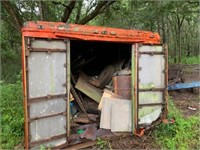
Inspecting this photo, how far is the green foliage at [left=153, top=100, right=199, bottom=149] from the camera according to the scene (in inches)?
213

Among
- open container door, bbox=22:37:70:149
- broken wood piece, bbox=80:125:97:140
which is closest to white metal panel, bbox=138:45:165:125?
broken wood piece, bbox=80:125:97:140

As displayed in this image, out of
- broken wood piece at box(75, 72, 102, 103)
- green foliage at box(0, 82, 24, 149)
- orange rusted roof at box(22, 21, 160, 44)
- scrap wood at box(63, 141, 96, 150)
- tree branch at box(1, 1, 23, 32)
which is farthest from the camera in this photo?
tree branch at box(1, 1, 23, 32)

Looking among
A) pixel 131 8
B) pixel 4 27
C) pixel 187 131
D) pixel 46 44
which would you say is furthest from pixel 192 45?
pixel 46 44

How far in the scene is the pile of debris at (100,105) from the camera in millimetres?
5746

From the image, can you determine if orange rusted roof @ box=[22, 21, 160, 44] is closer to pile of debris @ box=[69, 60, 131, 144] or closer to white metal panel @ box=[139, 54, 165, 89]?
white metal panel @ box=[139, 54, 165, 89]

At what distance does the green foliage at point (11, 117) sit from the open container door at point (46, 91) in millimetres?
992

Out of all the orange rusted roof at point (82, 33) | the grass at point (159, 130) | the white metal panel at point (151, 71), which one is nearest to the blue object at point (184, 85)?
the grass at point (159, 130)

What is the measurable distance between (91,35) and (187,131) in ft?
11.8

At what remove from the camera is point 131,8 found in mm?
11617

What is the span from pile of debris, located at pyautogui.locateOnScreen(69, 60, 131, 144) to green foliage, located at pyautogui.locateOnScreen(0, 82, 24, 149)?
4.36ft

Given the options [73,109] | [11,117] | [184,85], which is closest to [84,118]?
[73,109]

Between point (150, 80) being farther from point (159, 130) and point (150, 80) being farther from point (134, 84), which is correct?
point (159, 130)

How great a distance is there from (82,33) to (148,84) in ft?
7.23

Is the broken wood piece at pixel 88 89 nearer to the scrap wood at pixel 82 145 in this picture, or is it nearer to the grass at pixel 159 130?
the grass at pixel 159 130
